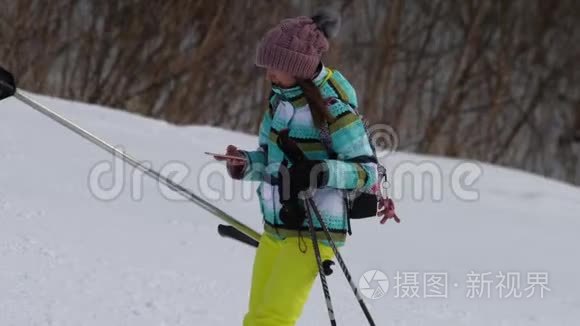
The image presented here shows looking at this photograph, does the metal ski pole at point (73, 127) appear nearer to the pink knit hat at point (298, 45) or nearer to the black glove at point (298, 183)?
the black glove at point (298, 183)

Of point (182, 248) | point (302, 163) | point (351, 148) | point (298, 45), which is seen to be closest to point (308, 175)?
point (302, 163)

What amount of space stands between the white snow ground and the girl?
1.18 m

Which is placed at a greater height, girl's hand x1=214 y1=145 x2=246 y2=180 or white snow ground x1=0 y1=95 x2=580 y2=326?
girl's hand x1=214 y1=145 x2=246 y2=180

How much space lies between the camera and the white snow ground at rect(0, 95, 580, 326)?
12.4ft

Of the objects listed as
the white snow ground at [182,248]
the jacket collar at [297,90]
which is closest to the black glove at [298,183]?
the jacket collar at [297,90]

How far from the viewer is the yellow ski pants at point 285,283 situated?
8.34ft

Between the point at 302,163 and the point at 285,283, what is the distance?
356 millimetres

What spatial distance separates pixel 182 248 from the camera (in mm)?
4461

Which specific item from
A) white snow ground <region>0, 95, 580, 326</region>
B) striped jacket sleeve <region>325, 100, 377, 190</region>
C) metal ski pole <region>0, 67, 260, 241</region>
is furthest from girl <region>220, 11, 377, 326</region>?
white snow ground <region>0, 95, 580, 326</region>

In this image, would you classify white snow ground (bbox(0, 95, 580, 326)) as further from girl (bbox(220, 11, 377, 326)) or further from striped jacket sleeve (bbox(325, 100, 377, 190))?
striped jacket sleeve (bbox(325, 100, 377, 190))

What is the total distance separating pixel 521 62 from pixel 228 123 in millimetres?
5220

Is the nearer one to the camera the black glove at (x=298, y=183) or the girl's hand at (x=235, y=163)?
the black glove at (x=298, y=183)

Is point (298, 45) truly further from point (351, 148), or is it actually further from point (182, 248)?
point (182, 248)

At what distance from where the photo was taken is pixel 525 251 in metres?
5.24
